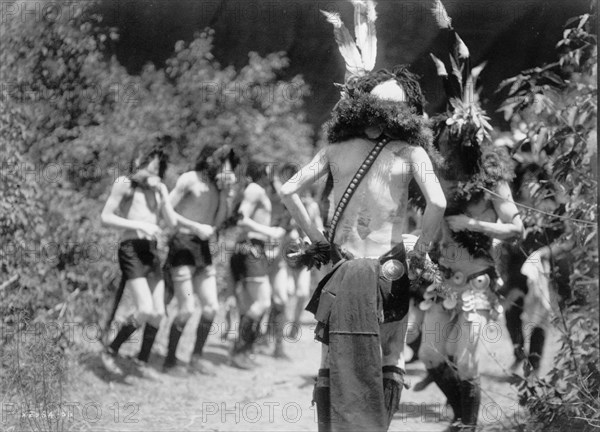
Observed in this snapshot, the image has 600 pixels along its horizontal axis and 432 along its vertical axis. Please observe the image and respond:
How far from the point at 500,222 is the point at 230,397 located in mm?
2034

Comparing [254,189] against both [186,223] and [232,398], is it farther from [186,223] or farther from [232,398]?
[232,398]

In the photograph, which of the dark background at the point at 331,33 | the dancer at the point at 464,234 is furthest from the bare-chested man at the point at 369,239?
the dark background at the point at 331,33

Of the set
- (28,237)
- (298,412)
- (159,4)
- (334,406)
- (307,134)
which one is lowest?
(298,412)

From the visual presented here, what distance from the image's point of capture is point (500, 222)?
6.48 metres

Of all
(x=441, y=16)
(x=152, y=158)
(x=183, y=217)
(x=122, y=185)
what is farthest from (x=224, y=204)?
(x=441, y=16)

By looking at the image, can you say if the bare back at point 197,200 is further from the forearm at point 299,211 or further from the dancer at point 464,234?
the forearm at point 299,211

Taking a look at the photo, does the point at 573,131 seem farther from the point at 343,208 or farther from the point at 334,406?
the point at 334,406

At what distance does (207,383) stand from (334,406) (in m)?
2.07

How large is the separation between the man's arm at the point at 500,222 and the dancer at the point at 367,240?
38.7 inches

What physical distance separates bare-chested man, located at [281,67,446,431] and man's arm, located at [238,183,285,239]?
1.81m

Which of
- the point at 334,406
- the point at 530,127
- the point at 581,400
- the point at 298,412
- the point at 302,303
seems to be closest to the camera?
the point at 334,406

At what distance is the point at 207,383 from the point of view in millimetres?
7168

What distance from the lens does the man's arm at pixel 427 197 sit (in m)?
5.34

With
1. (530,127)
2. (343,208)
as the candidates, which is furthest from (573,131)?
(343,208)
